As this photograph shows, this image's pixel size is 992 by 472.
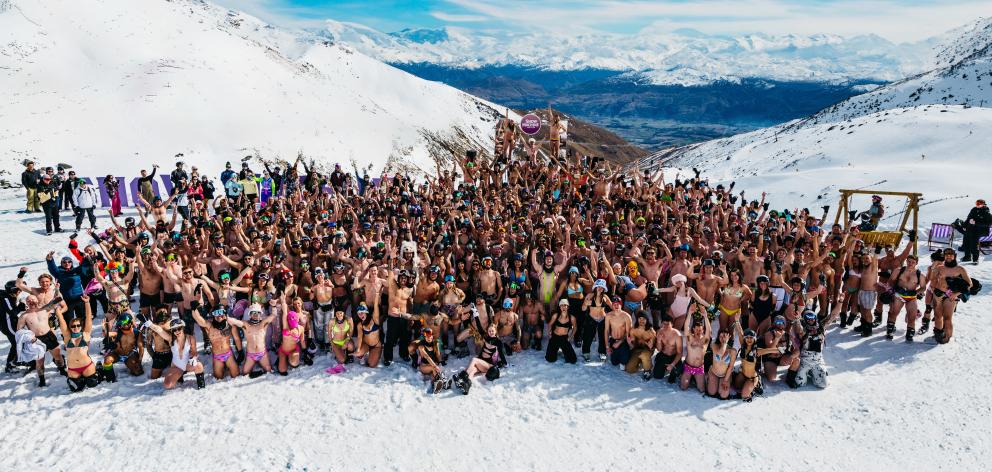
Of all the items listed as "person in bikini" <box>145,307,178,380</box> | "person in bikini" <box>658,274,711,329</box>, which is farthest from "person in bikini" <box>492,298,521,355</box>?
"person in bikini" <box>145,307,178,380</box>

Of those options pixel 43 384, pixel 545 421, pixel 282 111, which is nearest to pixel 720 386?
pixel 545 421

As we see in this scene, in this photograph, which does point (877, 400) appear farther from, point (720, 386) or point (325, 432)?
point (325, 432)

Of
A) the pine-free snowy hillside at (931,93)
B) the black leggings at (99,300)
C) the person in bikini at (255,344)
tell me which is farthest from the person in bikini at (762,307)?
the pine-free snowy hillside at (931,93)

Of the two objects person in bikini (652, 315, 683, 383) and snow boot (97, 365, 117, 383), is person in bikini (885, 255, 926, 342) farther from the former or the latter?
snow boot (97, 365, 117, 383)

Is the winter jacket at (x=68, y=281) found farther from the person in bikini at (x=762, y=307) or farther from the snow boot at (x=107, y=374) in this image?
the person in bikini at (x=762, y=307)

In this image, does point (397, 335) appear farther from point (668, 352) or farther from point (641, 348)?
point (668, 352)

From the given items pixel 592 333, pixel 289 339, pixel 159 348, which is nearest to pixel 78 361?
pixel 159 348

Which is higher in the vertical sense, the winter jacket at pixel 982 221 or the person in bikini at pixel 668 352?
the winter jacket at pixel 982 221
